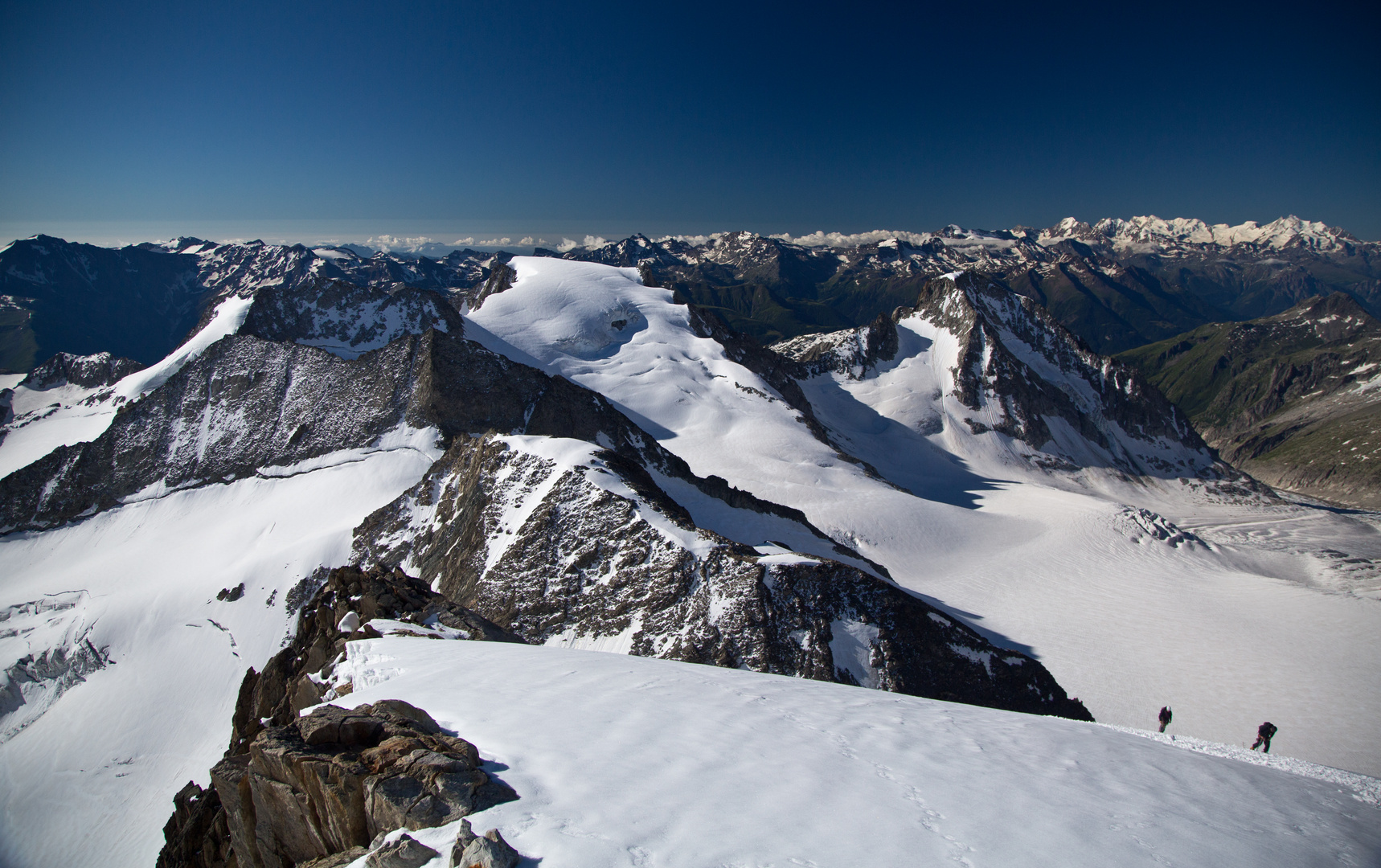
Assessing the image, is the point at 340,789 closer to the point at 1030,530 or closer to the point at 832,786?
the point at 832,786

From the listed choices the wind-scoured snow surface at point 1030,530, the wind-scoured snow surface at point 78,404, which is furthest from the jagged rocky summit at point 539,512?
the wind-scoured snow surface at point 78,404

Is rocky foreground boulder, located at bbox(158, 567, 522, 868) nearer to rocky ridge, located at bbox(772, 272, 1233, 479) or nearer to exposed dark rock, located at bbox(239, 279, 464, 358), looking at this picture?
exposed dark rock, located at bbox(239, 279, 464, 358)

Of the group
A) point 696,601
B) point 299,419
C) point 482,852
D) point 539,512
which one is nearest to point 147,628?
point 299,419

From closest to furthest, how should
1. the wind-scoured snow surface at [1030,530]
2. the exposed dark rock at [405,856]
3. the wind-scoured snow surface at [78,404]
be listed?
the exposed dark rock at [405,856] → the wind-scoured snow surface at [1030,530] → the wind-scoured snow surface at [78,404]

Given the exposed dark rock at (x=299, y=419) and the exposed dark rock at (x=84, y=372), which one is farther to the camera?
the exposed dark rock at (x=84, y=372)

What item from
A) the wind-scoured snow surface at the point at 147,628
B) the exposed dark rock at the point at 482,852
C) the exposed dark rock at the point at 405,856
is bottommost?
the wind-scoured snow surface at the point at 147,628

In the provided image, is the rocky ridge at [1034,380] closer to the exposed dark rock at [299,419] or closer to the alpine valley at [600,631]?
the alpine valley at [600,631]

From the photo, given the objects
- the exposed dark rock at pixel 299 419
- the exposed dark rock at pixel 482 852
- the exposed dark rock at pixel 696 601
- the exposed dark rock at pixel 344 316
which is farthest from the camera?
the exposed dark rock at pixel 344 316
